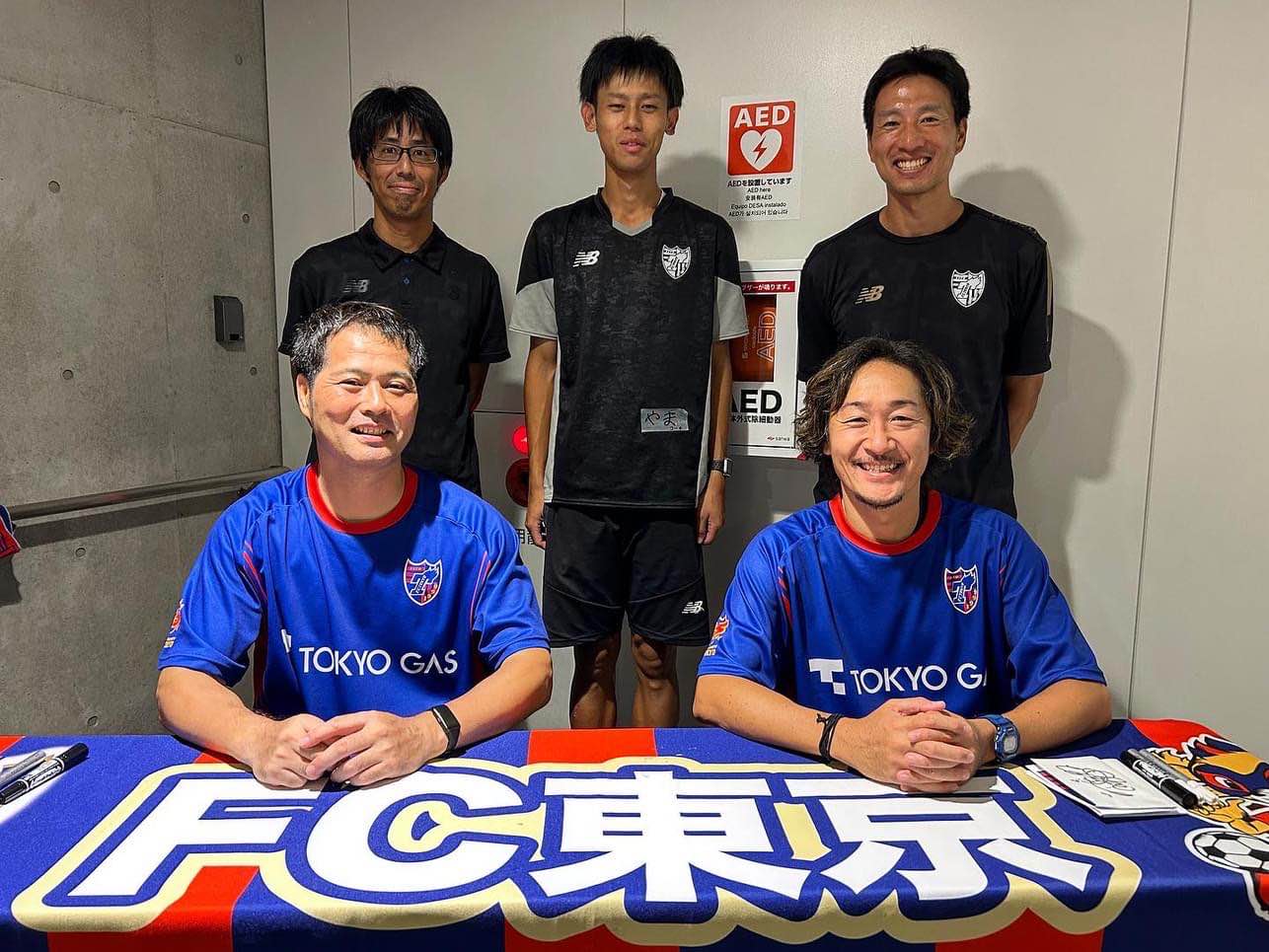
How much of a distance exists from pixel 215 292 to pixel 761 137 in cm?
182

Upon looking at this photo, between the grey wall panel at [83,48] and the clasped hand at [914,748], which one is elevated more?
the grey wall panel at [83,48]

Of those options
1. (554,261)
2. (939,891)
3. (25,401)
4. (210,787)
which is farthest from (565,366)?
(939,891)

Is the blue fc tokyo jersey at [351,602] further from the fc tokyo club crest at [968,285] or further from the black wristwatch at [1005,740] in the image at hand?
the fc tokyo club crest at [968,285]

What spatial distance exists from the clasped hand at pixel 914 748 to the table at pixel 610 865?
0.08 ft

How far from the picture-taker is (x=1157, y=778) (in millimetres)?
1203

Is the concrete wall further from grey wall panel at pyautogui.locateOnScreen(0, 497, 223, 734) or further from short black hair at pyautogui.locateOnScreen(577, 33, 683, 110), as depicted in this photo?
short black hair at pyautogui.locateOnScreen(577, 33, 683, 110)

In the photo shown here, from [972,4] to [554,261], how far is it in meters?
1.40

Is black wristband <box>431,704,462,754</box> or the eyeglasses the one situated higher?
the eyeglasses

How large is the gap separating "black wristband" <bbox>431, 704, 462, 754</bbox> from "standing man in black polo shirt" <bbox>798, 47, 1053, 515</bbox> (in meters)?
1.14

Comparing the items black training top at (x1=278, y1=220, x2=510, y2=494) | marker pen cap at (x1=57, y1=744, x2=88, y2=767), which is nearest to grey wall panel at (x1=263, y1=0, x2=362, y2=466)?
Answer: black training top at (x1=278, y1=220, x2=510, y2=494)

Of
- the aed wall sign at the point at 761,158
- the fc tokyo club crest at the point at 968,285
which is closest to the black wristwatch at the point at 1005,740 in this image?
the fc tokyo club crest at the point at 968,285

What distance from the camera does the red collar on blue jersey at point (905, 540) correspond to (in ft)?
5.00

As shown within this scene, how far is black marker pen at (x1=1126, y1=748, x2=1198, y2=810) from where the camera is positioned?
1145mm

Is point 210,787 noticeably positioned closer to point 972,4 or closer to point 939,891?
point 939,891
